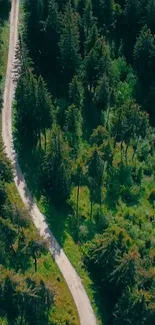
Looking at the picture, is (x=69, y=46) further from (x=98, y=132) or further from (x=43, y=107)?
(x=98, y=132)

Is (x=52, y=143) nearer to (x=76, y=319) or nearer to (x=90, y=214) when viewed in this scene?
(x=90, y=214)

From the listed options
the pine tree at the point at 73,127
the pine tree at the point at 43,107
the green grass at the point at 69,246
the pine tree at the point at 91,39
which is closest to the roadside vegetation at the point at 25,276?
the green grass at the point at 69,246

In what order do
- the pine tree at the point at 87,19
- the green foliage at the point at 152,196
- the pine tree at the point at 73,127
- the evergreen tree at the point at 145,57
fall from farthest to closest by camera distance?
the pine tree at the point at 87,19 → the evergreen tree at the point at 145,57 → the pine tree at the point at 73,127 → the green foliage at the point at 152,196

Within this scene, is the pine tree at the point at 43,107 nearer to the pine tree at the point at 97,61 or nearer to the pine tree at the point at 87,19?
the pine tree at the point at 97,61

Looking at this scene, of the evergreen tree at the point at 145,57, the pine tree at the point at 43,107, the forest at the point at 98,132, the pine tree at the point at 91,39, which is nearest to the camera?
the forest at the point at 98,132

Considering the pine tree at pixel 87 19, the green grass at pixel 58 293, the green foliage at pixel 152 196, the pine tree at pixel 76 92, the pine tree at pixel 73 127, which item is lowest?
the green grass at pixel 58 293

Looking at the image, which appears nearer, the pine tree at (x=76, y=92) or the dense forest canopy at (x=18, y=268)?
the dense forest canopy at (x=18, y=268)
